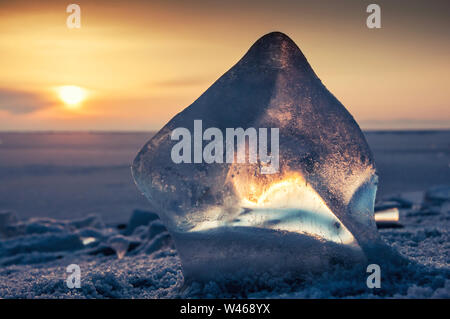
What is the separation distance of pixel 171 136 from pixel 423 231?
312cm

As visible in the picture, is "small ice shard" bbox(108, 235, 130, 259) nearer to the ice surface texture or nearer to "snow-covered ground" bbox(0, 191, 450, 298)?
"snow-covered ground" bbox(0, 191, 450, 298)

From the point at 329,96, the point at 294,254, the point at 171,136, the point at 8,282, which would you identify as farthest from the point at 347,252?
the point at 8,282

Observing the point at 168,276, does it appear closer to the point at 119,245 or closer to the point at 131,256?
the point at 131,256

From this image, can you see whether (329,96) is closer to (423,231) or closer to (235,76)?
(235,76)

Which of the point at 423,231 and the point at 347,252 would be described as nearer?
the point at 347,252

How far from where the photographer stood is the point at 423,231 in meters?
4.69

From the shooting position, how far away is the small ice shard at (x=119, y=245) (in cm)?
580

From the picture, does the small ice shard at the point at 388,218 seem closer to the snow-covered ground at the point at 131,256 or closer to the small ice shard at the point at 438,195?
the snow-covered ground at the point at 131,256

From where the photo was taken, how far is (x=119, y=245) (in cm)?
612

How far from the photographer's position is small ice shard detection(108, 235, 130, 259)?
580 cm

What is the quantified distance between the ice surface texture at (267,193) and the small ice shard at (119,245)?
9.46 ft

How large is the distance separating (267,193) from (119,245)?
3.70 meters

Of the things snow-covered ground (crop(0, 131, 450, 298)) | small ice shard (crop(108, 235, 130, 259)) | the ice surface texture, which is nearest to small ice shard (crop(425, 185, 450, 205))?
snow-covered ground (crop(0, 131, 450, 298))

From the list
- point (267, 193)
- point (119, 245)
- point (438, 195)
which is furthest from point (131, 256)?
point (438, 195)
